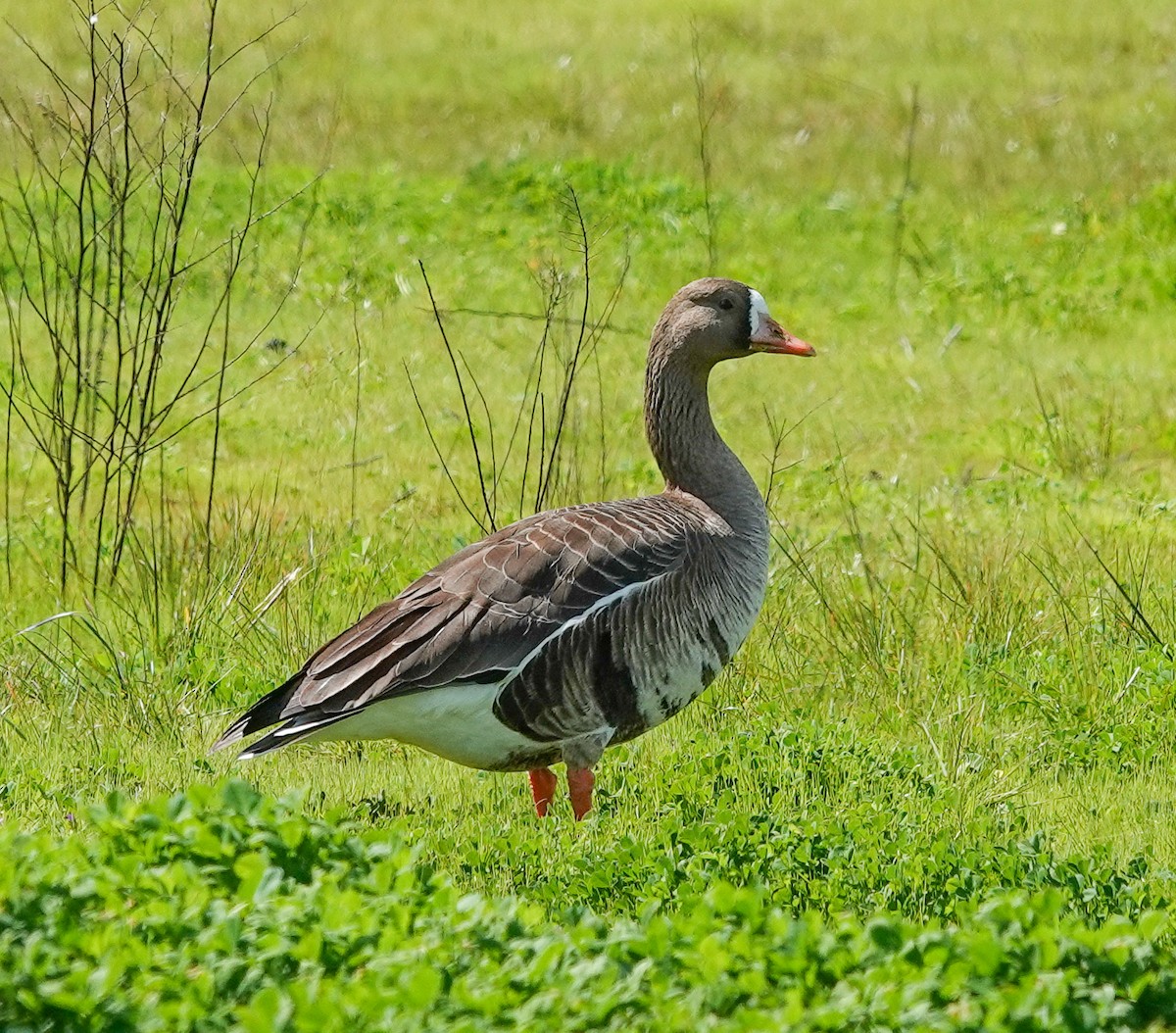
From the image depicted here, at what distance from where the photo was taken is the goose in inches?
235

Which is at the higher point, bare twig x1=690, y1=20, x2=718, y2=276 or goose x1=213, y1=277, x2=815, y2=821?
bare twig x1=690, y1=20, x2=718, y2=276

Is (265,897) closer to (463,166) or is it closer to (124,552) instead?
(124,552)

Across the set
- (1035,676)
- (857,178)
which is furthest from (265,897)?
(857,178)

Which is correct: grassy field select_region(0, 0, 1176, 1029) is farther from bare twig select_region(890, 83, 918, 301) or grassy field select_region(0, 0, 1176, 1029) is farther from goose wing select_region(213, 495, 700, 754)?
goose wing select_region(213, 495, 700, 754)

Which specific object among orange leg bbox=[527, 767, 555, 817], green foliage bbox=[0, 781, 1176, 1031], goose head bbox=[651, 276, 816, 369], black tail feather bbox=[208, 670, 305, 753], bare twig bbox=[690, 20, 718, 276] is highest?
bare twig bbox=[690, 20, 718, 276]

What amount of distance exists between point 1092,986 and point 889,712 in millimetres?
2777

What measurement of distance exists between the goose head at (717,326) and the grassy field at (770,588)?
117 cm

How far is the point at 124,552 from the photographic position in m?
8.71

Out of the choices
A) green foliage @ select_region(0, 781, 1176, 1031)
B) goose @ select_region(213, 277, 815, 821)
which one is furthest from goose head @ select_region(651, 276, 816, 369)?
green foliage @ select_region(0, 781, 1176, 1031)

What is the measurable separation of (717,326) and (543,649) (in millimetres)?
1717

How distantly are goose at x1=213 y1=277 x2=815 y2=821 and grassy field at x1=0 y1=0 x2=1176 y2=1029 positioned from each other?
0.30 meters

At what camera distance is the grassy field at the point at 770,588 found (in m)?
4.20

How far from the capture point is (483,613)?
6.10m

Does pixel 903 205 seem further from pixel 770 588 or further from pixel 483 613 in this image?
pixel 483 613
